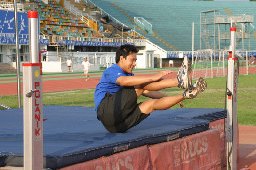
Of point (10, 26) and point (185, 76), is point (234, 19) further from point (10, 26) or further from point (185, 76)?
point (185, 76)

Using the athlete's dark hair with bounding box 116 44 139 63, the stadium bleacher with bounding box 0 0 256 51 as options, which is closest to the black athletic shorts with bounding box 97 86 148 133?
the athlete's dark hair with bounding box 116 44 139 63

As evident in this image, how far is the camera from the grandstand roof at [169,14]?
5466cm

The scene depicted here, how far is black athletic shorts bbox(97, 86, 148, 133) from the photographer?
471cm

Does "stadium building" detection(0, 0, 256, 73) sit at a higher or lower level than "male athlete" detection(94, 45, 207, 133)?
higher

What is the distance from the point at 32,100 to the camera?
286cm

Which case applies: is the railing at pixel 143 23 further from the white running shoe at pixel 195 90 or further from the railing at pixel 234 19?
the white running shoe at pixel 195 90

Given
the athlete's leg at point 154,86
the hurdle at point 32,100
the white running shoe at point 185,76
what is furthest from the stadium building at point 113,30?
the hurdle at point 32,100

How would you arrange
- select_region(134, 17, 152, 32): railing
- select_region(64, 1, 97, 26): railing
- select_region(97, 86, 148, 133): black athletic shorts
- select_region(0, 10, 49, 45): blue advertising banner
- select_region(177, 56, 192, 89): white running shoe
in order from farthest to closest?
select_region(134, 17, 152, 32): railing < select_region(64, 1, 97, 26): railing < select_region(0, 10, 49, 45): blue advertising banner < select_region(97, 86, 148, 133): black athletic shorts < select_region(177, 56, 192, 89): white running shoe

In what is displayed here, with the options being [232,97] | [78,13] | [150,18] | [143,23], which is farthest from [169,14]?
[232,97]

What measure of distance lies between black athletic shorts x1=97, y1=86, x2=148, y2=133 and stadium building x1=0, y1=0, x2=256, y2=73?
25992mm

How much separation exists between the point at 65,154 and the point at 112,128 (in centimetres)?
133

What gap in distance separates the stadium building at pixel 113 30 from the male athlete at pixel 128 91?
25.8 metres

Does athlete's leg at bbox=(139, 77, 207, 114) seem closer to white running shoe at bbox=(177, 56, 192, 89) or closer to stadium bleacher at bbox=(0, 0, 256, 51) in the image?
white running shoe at bbox=(177, 56, 192, 89)

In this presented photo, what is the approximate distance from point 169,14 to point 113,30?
12.6 m
